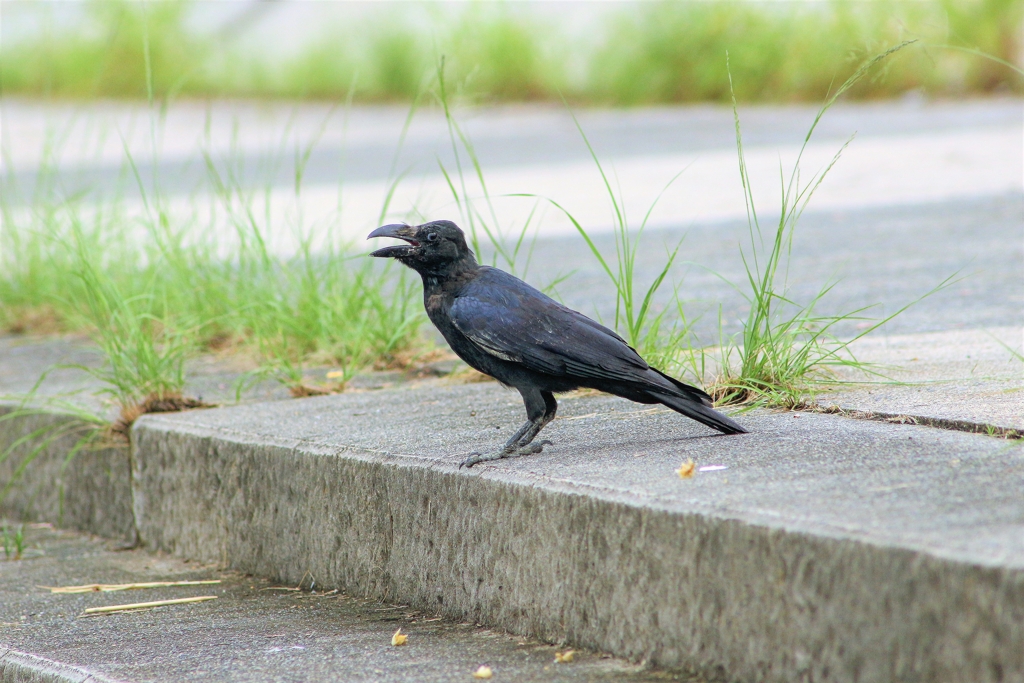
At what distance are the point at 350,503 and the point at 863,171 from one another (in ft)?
19.7

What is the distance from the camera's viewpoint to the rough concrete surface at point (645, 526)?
195cm

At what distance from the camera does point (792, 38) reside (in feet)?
41.2

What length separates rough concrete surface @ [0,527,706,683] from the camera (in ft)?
7.95

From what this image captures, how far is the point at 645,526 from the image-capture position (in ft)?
7.60

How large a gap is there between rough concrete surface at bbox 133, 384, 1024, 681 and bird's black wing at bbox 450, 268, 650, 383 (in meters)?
0.20

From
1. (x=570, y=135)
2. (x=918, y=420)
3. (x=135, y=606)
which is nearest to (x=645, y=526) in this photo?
(x=918, y=420)

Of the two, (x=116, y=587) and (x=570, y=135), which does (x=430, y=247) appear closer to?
(x=116, y=587)

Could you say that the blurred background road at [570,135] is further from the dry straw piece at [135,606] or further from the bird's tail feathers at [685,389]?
the dry straw piece at [135,606]

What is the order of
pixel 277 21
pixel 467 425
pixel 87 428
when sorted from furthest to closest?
pixel 277 21 → pixel 87 428 → pixel 467 425

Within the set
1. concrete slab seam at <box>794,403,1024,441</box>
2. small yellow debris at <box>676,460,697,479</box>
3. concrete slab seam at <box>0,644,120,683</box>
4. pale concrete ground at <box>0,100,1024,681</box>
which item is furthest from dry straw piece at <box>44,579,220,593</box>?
concrete slab seam at <box>794,403,1024,441</box>

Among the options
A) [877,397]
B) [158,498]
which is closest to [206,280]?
[158,498]

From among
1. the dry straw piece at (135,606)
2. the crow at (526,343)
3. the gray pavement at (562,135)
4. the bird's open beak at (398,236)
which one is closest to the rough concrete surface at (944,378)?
the crow at (526,343)

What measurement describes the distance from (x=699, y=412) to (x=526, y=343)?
16.6 inches

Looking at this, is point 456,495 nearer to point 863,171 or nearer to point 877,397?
point 877,397
